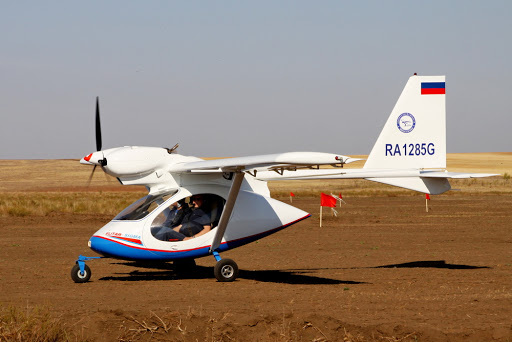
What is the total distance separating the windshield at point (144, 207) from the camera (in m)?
14.8

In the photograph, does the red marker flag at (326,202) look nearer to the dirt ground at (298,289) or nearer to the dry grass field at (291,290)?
the dry grass field at (291,290)

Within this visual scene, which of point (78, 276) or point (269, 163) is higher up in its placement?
point (269, 163)

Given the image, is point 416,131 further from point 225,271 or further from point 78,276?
point 78,276

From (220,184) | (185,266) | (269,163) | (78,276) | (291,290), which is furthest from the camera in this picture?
(185,266)

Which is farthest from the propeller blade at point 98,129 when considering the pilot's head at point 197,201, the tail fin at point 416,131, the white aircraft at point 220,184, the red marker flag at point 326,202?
the red marker flag at point 326,202

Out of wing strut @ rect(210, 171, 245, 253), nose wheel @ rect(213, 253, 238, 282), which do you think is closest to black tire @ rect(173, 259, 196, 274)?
wing strut @ rect(210, 171, 245, 253)

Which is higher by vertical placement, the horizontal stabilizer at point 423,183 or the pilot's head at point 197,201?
the horizontal stabilizer at point 423,183

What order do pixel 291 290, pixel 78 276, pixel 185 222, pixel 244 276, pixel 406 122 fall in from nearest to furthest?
pixel 291 290
pixel 185 222
pixel 78 276
pixel 244 276
pixel 406 122

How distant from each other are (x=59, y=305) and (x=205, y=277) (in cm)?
459

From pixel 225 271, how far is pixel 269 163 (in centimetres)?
343

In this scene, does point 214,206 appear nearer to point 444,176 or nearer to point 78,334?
point 444,176

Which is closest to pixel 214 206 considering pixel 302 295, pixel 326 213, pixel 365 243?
pixel 302 295

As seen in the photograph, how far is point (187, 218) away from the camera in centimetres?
1487

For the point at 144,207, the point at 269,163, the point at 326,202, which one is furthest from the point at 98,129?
the point at 326,202
